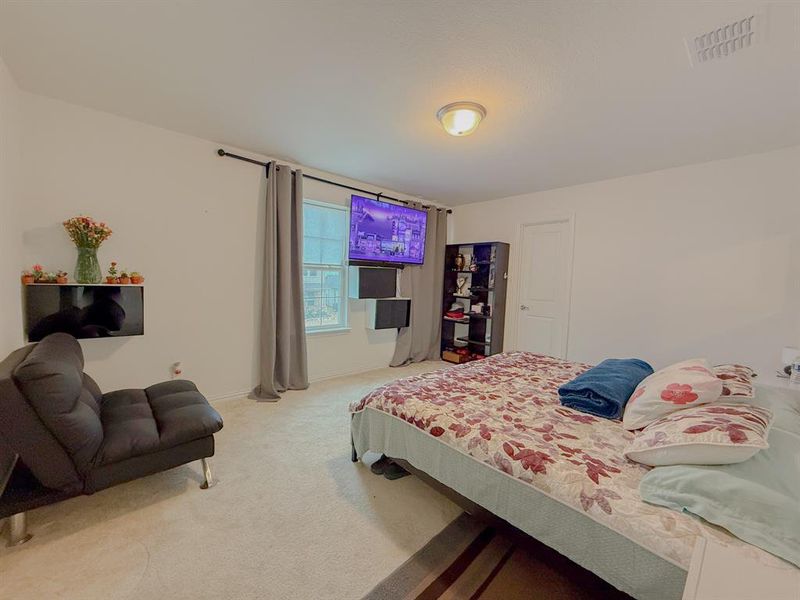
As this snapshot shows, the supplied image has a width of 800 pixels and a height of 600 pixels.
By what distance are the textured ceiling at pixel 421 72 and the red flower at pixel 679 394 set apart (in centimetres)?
166

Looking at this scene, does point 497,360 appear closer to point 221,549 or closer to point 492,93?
point 492,93

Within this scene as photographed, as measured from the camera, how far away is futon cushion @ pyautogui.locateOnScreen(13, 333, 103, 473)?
1.41 meters

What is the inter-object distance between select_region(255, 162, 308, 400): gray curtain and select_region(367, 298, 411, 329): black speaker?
3.39 ft

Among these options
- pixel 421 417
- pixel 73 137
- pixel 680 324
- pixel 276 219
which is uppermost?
pixel 73 137

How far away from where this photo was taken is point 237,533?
5.23ft

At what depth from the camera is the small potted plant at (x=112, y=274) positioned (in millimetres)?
2453

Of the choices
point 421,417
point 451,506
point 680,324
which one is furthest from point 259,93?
point 680,324

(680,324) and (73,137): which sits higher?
(73,137)

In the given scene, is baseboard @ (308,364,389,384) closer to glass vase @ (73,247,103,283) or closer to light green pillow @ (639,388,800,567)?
glass vase @ (73,247,103,283)

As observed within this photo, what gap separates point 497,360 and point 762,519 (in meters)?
1.94

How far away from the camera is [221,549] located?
1500 millimetres

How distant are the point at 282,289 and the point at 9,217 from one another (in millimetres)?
1845

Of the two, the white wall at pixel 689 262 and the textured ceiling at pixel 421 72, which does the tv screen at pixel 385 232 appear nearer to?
the textured ceiling at pixel 421 72

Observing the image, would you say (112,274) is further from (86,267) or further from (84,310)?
(84,310)
